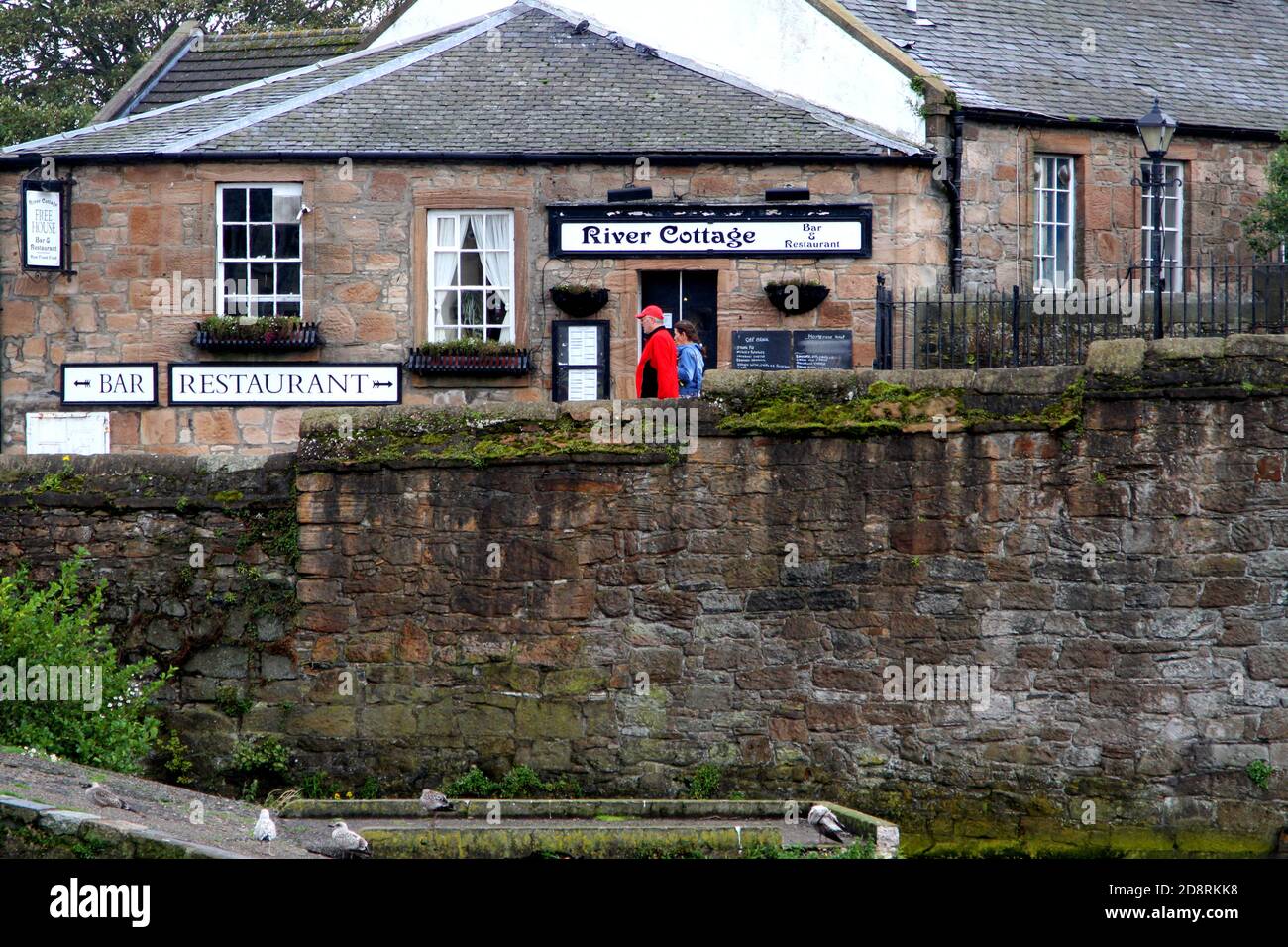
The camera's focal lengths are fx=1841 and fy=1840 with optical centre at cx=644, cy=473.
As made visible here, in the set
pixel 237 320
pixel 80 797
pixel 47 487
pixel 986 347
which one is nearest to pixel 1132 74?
pixel 986 347

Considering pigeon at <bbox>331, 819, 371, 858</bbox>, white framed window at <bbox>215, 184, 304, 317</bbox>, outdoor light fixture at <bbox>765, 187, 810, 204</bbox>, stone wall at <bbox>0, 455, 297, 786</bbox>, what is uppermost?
outdoor light fixture at <bbox>765, 187, 810, 204</bbox>

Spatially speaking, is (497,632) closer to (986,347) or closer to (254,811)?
(254,811)

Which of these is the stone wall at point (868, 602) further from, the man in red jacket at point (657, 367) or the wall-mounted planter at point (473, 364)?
the wall-mounted planter at point (473, 364)

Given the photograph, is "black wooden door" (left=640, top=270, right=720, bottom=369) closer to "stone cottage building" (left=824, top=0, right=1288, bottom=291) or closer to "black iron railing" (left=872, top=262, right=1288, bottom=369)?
"stone cottage building" (left=824, top=0, right=1288, bottom=291)

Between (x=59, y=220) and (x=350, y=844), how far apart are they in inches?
385

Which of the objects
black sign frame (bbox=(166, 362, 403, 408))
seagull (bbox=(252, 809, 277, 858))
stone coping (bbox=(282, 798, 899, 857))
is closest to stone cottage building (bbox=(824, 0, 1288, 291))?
black sign frame (bbox=(166, 362, 403, 408))

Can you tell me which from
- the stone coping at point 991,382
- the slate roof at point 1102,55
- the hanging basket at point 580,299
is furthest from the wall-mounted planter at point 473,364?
the stone coping at point 991,382

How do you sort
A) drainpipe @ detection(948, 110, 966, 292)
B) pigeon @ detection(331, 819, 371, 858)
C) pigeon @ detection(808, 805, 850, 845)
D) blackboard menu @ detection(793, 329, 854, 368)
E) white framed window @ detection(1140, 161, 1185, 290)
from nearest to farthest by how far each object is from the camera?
pigeon @ detection(331, 819, 371, 858), pigeon @ detection(808, 805, 850, 845), blackboard menu @ detection(793, 329, 854, 368), drainpipe @ detection(948, 110, 966, 292), white framed window @ detection(1140, 161, 1185, 290)

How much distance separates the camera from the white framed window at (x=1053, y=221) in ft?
61.4

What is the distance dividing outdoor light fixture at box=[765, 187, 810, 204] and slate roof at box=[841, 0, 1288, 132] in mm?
1999

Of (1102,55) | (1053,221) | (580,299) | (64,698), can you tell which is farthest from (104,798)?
(1102,55)

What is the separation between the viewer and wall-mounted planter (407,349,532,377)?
676 inches

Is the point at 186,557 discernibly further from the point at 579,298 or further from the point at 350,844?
the point at 579,298

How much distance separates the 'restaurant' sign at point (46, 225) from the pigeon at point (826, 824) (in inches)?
398
